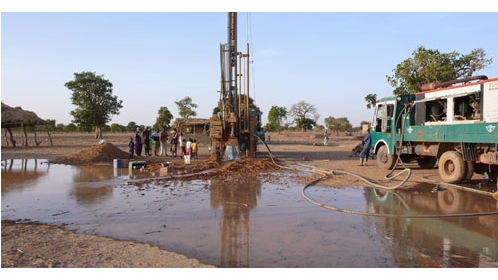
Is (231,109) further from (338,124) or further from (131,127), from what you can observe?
(131,127)

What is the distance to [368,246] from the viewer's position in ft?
16.3

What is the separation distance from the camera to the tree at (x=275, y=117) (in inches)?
2594

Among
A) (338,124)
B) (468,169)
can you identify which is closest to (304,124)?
(338,124)

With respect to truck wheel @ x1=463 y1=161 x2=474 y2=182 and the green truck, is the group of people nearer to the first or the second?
the green truck

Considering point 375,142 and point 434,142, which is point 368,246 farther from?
point 375,142

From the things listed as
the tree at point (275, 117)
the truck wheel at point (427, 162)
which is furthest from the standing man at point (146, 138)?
the tree at point (275, 117)

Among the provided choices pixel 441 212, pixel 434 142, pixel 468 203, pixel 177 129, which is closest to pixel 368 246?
pixel 441 212

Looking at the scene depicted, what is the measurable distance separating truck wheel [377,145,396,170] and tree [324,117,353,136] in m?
51.0

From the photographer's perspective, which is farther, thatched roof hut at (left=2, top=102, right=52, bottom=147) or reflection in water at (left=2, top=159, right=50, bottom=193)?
thatched roof hut at (left=2, top=102, right=52, bottom=147)

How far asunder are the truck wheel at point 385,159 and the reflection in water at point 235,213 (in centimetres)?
559

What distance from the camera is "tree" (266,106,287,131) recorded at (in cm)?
6588

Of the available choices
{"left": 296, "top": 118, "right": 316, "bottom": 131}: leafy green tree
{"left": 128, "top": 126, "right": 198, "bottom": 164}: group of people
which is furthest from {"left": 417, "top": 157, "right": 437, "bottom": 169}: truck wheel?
{"left": 296, "top": 118, "right": 316, "bottom": 131}: leafy green tree

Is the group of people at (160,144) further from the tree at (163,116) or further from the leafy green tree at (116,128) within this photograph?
the leafy green tree at (116,128)

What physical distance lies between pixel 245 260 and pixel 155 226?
→ 208 cm
